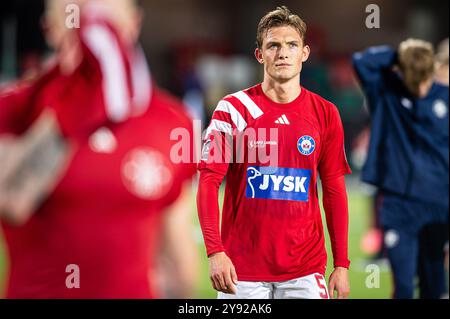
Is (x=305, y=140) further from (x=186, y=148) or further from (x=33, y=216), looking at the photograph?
(x=33, y=216)

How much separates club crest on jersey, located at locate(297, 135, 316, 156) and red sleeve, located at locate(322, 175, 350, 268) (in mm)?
130

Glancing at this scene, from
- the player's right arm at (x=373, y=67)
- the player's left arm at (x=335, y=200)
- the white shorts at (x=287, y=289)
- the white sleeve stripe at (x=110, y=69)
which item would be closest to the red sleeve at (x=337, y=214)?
the player's left arm at (x=335, y=200)

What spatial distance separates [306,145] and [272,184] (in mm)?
199

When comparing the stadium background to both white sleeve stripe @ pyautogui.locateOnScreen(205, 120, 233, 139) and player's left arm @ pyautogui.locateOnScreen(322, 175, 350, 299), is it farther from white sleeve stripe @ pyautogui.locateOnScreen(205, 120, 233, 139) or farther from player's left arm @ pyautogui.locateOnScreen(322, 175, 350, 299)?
white sleeve stripe @ pyautogui.locateOnScreen(205, 120, 233, 139)

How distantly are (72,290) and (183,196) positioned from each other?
48 cm

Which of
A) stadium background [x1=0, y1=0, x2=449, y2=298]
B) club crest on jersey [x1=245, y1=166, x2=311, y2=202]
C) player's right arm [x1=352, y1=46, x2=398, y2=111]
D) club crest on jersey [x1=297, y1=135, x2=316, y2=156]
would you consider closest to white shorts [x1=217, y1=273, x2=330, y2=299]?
club crest on jersey [x1=245, y1=166, x2=311, y2=202]

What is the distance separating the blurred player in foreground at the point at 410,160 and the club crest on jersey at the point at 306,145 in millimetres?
1165

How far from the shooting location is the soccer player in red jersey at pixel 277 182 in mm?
2750

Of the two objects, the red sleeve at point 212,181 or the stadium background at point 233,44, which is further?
the stadium background at point 233,44

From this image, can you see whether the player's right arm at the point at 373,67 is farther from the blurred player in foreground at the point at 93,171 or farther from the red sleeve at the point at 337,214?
the blurred player in foreground at the point at 93,171

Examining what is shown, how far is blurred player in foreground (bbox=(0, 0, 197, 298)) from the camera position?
6.56ft
